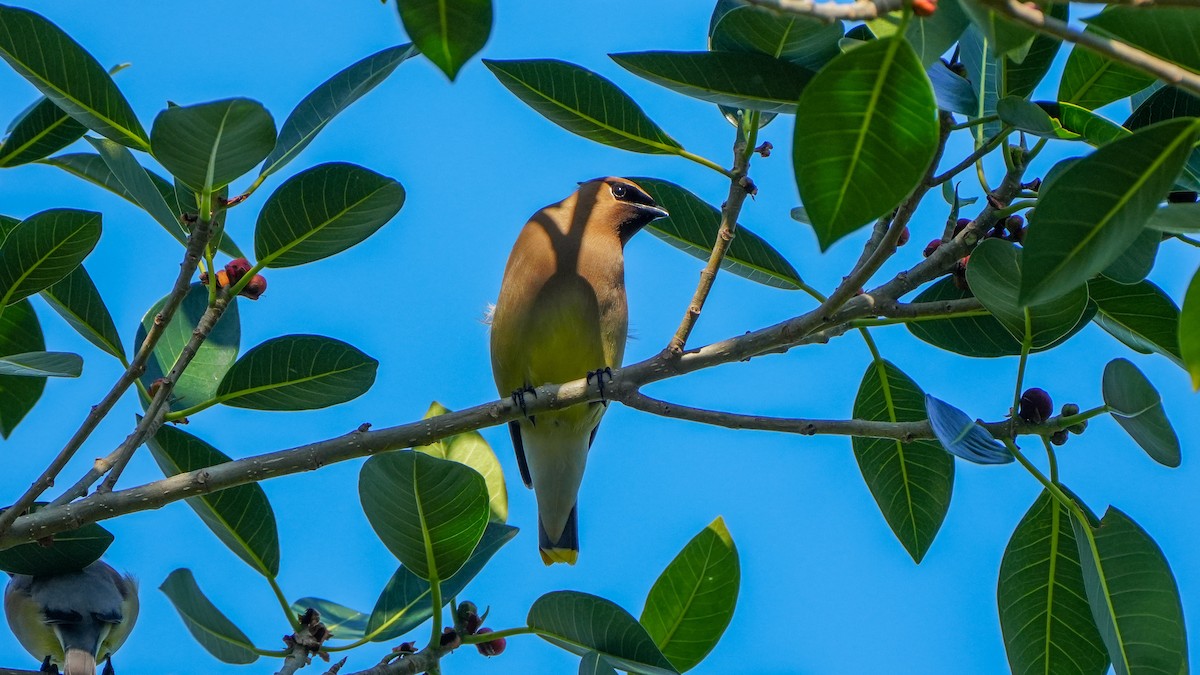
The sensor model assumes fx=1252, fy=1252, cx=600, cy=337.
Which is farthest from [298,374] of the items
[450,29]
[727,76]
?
[450,29]

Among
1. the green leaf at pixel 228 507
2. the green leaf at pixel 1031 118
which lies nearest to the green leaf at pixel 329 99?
the green leaf at pixel 228 507

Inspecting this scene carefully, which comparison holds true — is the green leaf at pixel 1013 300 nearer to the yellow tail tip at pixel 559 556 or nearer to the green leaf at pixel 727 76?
the green leaf at pixel 727 76

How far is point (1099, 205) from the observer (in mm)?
2023

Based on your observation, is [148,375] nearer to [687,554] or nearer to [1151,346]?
[687,554]

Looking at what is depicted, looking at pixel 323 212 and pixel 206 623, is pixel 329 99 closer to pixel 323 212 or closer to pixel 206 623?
pixel 323 212

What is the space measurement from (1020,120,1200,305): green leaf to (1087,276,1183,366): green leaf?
A: 1.20 metres

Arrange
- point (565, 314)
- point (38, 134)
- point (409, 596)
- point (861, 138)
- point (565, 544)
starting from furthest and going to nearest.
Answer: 1. point (565, 544)
2. point (565, 314)
3. point (409, 596)
4. point (38, 134)
5. point (861, 138)

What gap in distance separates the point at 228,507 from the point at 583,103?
1.60 m

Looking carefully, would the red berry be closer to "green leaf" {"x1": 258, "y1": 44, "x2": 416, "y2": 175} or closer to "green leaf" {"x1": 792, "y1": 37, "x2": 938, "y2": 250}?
→ "green leaf" {"x1": 792, "y1": 37, "x2": 938, "y2": 250}

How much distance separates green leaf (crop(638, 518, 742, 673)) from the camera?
3680 millimetres

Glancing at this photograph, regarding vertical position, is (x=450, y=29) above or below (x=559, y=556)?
below

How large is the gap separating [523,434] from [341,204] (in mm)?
2454

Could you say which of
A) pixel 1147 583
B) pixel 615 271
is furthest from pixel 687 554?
pixel 615 271

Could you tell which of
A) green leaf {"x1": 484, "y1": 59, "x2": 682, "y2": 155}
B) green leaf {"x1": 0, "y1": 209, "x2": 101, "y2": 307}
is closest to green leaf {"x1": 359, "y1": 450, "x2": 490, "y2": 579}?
green leaf {"x1": 484, "y1": 59, "x2": 682, "y2": 155}
